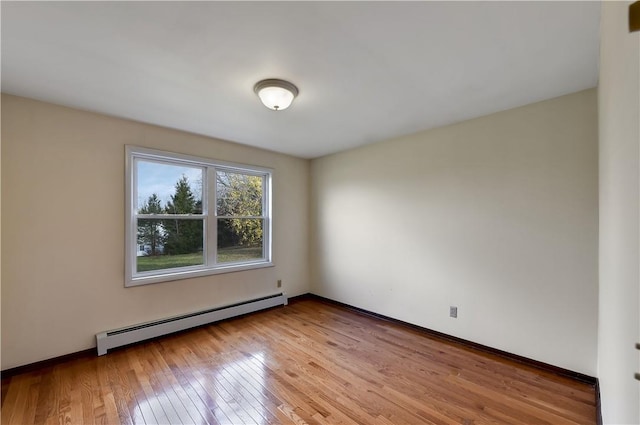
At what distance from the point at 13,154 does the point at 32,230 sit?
67 cm

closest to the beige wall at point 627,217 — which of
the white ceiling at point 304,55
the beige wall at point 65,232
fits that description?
the white ceiling at point 304,55

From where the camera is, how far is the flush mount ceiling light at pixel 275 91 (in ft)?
6.92

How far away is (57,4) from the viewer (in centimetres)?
138

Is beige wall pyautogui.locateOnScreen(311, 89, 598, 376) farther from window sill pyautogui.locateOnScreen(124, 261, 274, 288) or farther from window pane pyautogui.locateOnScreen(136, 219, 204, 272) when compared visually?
window pane pyautogui.locateOnScreen(136, 219, 204, 272)

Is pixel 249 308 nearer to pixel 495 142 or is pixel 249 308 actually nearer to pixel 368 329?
pixel 368 329

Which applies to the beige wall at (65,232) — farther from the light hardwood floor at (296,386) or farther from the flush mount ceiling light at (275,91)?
the flush mount ceiling light at (275,91)

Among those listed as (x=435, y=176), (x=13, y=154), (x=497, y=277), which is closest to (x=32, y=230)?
(x=13, y=154)

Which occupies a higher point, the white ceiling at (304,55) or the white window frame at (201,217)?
the white ceiling at (304,55)

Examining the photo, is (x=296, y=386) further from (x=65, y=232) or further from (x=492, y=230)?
(x=65, y=232)

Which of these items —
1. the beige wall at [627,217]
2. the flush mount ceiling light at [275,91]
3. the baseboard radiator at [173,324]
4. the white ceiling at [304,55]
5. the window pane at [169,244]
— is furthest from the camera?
the window pane at [169,244]

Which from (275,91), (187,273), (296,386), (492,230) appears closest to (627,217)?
(492,230)

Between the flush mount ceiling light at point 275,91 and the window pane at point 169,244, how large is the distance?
207 cm

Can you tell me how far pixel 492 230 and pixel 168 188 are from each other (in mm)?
3713

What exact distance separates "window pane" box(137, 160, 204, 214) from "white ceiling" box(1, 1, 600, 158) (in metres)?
0.69
